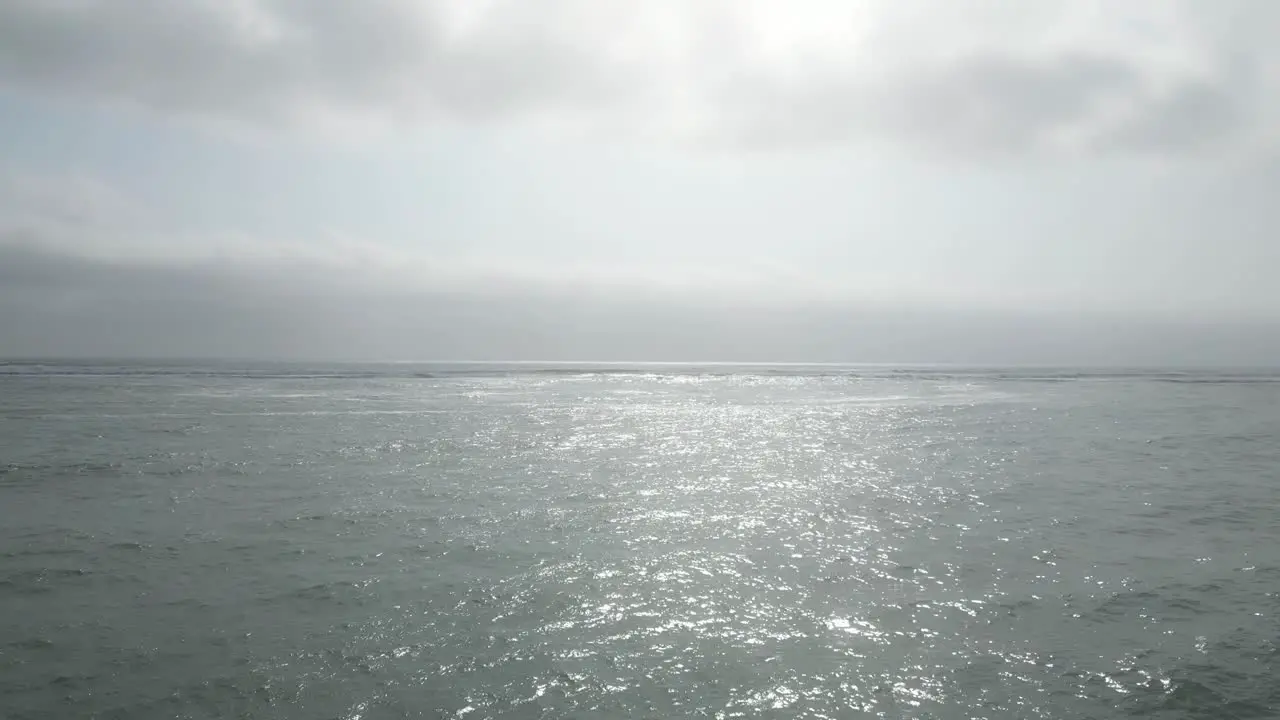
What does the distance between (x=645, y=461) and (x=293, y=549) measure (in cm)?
1450

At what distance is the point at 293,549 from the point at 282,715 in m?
8.10

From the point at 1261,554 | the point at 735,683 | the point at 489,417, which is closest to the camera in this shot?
the point at 735,683

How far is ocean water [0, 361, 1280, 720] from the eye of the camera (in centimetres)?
964

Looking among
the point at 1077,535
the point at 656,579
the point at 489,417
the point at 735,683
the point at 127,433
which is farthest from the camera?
the point at 489,417

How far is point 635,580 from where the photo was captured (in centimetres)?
1409

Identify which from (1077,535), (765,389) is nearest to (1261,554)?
(1077,535)

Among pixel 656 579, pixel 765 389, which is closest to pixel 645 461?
pixel 656 579

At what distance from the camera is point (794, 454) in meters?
30.4

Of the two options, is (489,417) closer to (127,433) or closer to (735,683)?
(127,433)

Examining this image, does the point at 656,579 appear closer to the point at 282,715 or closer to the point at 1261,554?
the point at 282,715

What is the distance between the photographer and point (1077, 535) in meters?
17.6

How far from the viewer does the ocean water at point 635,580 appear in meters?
9.64

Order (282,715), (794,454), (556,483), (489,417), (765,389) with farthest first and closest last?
(765,389)
(489,417)
(794,454)
(556,483)
(282,715)

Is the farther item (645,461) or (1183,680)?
(645,461)
